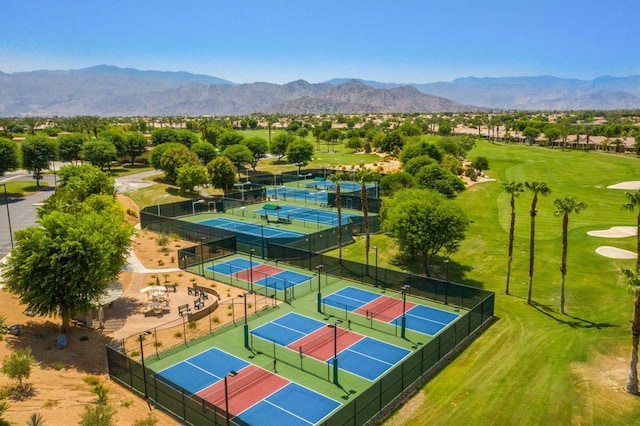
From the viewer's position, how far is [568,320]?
33562mm

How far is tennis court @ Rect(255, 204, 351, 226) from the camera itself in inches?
2501

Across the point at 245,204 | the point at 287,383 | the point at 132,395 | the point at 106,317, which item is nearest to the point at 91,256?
the point at 106,317

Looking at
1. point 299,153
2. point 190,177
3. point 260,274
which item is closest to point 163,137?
point 299,153

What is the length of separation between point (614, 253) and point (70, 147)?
9761 centimetres

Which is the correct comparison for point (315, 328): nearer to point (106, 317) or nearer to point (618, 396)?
point (106, 317)

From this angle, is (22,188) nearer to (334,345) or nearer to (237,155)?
(237,155)

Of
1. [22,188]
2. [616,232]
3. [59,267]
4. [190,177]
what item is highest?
[190,177]

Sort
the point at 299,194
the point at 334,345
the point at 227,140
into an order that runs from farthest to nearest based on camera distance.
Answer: the point at 227,140, the point at 299,194, the point at 334,345

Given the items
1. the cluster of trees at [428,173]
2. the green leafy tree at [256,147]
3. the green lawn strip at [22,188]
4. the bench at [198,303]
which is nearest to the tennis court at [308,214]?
the cluster of trees at [428,173]

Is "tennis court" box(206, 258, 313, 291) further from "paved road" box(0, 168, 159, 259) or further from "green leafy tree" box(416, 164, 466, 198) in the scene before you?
"green leafy tree" box(416, 164, 466, 198)

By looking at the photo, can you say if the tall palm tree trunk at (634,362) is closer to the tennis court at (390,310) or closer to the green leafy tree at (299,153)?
the tennis court at (390,310)

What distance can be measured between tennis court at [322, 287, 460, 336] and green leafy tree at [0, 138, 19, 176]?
7090cm

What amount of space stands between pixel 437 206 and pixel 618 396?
2101 centimetres

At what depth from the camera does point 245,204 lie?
73750 mm
